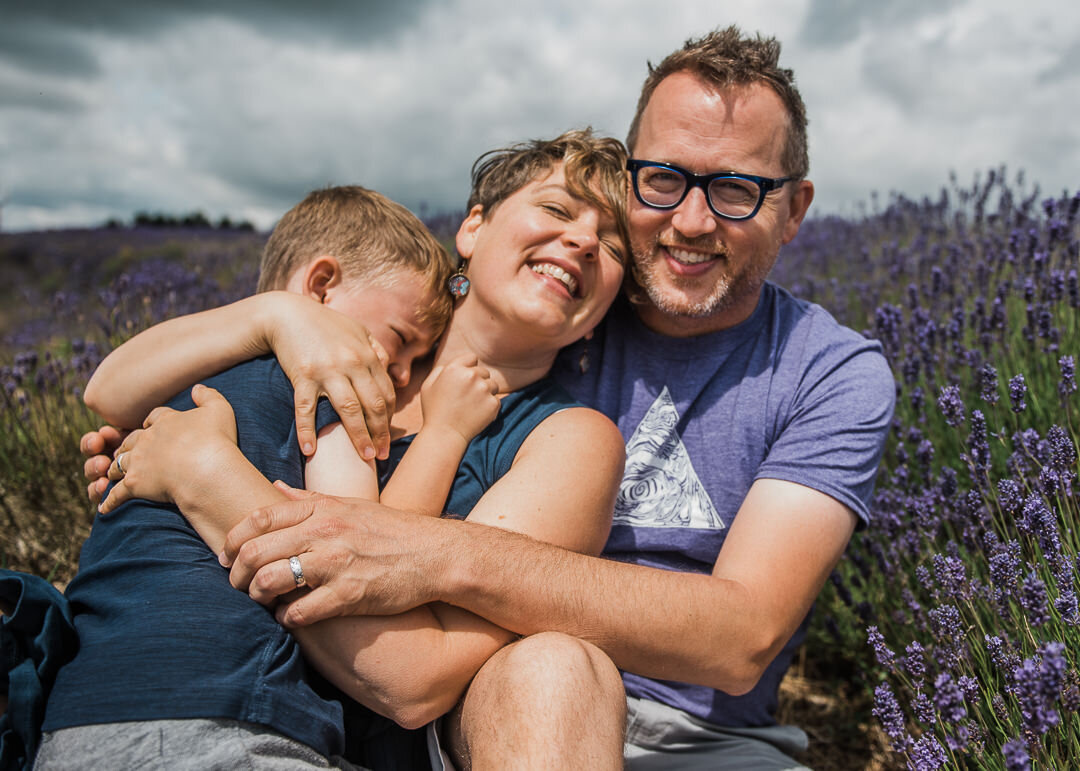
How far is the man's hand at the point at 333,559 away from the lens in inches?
55.2

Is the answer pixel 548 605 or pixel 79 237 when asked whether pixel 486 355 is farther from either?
pixel 79 237

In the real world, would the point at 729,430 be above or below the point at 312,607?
above

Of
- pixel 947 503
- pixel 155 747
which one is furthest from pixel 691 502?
pixel 155 747

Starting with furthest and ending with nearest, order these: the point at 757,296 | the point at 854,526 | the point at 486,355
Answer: the point at 757,296 → the point at 486,355 → the point at 854,526

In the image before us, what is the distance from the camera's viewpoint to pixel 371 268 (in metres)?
2.07

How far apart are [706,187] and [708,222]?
4.4 inches

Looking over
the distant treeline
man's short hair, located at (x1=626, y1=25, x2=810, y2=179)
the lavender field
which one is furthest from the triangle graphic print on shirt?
the distant treeline

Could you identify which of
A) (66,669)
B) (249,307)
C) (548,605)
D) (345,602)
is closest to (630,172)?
(249,307)

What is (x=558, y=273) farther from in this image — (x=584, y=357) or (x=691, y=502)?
(x=691, y=502)

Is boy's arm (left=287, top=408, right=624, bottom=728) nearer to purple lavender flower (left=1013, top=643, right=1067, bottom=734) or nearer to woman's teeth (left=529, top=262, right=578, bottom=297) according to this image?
woman's teeth (left=529, top=262, right=578, bottom=297)

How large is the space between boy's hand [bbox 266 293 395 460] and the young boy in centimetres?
4

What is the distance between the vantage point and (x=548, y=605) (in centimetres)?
154

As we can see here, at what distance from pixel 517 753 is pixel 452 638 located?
10.8 inches

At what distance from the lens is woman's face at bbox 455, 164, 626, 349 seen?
2.02 meters
